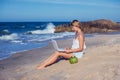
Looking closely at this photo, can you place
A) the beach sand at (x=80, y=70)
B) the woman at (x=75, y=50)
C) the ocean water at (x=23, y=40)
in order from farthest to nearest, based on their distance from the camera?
the ocean water at (x=23, y=40)
the woman at (x=75, y=50)
the beach sand at (x=80, y=70)

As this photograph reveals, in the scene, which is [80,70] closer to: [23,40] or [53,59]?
[53,59]

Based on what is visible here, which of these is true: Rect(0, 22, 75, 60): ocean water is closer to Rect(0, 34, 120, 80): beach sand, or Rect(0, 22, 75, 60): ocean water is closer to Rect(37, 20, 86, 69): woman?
Rect(0, 34, 120, 80): beach sand

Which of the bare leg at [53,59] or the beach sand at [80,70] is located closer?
the beach sand at [80,70]

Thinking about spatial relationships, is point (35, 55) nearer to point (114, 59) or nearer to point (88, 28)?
point (114, 59)

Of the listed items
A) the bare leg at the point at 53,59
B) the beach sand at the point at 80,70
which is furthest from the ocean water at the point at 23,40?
the bare leg at the point at 53,59

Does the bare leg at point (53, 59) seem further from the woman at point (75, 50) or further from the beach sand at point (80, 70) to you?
the beach sand at point (80, 70)

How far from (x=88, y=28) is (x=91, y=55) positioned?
28.5 meters

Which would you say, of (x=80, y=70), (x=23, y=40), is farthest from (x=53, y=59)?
(x=23, y=40)

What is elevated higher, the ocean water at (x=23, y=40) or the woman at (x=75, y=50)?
the woman at (x=75, y=50)

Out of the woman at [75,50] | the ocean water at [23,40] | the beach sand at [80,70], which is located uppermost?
the woman at [75,50]

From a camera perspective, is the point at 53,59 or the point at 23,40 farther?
the point at 23,40

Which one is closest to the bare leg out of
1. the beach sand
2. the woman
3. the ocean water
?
the woman

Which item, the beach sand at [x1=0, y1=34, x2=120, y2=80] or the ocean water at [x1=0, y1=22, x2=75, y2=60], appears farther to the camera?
the ocean water at [x1=0, y1=22, x2=75, y2=60]

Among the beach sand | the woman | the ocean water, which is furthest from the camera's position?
the ocean water
